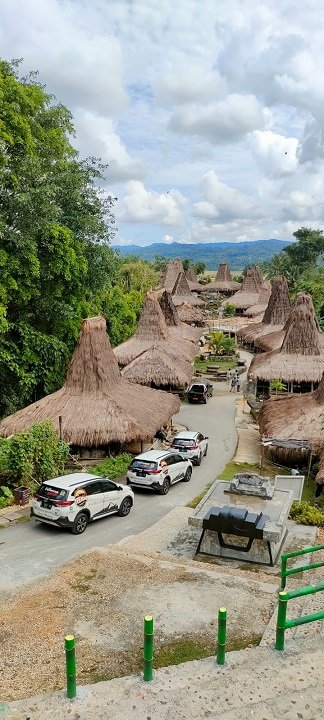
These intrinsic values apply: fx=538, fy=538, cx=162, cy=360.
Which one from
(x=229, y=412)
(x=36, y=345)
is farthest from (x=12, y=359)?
(x=229, y=412)

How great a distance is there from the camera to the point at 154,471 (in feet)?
60.7

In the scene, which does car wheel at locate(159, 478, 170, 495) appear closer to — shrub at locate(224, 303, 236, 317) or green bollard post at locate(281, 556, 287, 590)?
green bollard post at locate(281, 556, 287, 590)

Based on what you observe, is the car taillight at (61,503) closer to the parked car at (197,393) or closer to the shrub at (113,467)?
the shrub at (113,467)

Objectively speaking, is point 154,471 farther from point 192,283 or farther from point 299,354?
point 192,283

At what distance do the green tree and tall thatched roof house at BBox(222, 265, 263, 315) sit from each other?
45.7m

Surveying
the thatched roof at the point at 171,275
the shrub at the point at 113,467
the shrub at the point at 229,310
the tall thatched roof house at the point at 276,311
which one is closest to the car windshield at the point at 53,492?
the shrub at the point at 113,467

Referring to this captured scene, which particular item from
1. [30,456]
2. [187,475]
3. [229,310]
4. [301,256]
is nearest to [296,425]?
[187,475]

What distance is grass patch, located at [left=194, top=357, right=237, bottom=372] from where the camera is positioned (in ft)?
157

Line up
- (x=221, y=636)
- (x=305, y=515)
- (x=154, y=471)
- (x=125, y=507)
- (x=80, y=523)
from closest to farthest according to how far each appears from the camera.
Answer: (x=221, y=636)
(x=80, y=523)
(x=305, y=515)
(x=125, y=507)
(x=154, y=471)

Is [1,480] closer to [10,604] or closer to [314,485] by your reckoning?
[10,604]

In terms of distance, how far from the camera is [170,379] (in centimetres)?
3288

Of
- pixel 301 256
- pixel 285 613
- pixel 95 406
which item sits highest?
pixel 301 256

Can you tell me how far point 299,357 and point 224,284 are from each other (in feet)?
199

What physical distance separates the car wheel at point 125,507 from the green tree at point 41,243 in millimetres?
10662
